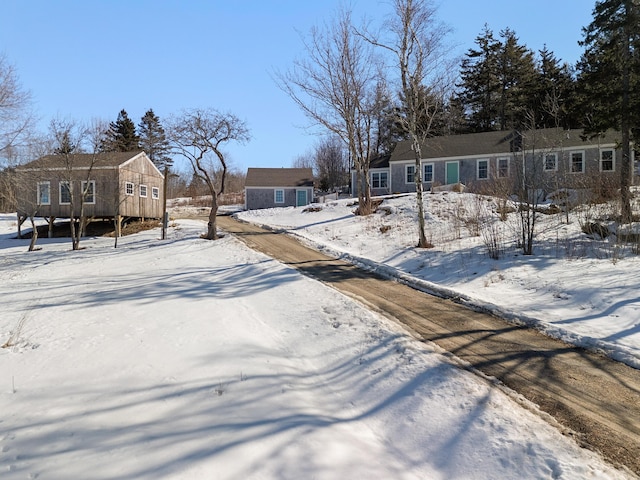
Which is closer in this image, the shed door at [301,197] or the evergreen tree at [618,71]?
the evergreen tree at [618,71]

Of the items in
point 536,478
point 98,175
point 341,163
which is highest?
point 341,163

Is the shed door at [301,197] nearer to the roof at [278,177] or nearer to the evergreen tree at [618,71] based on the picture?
the roof at [278,177]

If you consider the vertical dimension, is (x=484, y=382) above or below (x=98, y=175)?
below

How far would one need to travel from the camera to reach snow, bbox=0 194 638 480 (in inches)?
125

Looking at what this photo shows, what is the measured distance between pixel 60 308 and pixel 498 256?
11.0m

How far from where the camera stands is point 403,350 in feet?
18.0

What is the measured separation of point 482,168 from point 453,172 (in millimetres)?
2134

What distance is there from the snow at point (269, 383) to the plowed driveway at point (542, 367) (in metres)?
0.34

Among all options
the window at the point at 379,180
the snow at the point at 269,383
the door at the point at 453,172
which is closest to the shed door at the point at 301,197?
the window at the point at 379,180

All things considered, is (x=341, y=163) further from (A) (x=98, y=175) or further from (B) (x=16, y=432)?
(B) (x=16, y=432)

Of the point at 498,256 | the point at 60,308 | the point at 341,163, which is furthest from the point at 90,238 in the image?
the point at 341,163

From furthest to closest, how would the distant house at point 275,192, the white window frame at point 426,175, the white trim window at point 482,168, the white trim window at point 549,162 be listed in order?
the distant house at point 275,192 < the white window frame at point 426,175 < the white trim window at point 482,168 < the white trim window at point 549,162

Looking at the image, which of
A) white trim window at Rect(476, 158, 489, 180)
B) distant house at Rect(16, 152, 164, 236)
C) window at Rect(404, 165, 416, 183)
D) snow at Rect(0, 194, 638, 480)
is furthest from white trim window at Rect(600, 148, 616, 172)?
distant house at Rect(16, 152, 164, 236)

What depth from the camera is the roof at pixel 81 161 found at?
865 inches
